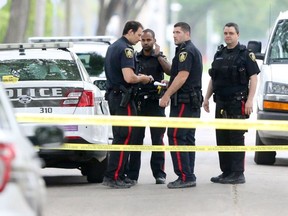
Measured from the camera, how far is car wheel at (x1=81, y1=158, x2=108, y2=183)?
39.7ft

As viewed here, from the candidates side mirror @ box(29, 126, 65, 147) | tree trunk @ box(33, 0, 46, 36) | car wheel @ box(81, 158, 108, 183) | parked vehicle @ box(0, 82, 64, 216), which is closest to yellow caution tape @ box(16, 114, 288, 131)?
car wheel @ box(81, 158, 108, 183)

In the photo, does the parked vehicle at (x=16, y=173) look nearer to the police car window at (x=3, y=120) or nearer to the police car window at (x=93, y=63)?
the police car window at (x=3, y=120)

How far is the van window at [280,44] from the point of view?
14.2 m

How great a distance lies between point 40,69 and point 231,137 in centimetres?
226

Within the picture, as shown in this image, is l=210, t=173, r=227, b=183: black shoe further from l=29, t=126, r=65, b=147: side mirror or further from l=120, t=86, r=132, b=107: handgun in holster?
l=29, t=126, r=65, b=147: side mirror

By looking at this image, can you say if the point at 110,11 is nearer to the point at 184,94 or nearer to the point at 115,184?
the point at 115,184

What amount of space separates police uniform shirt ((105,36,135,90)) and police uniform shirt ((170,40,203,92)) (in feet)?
1.56

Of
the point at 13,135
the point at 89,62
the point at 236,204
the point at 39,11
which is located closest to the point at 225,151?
the point at 236,204

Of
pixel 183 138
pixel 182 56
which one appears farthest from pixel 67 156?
pixel 182 56

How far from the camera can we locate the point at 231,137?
12.0 m

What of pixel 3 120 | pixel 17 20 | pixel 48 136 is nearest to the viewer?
pixel 3 120

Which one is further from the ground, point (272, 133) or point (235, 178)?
point (272, 133)

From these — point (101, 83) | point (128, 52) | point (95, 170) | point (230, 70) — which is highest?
point (128, 52)

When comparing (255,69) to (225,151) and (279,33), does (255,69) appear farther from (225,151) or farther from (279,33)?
(279,33)
